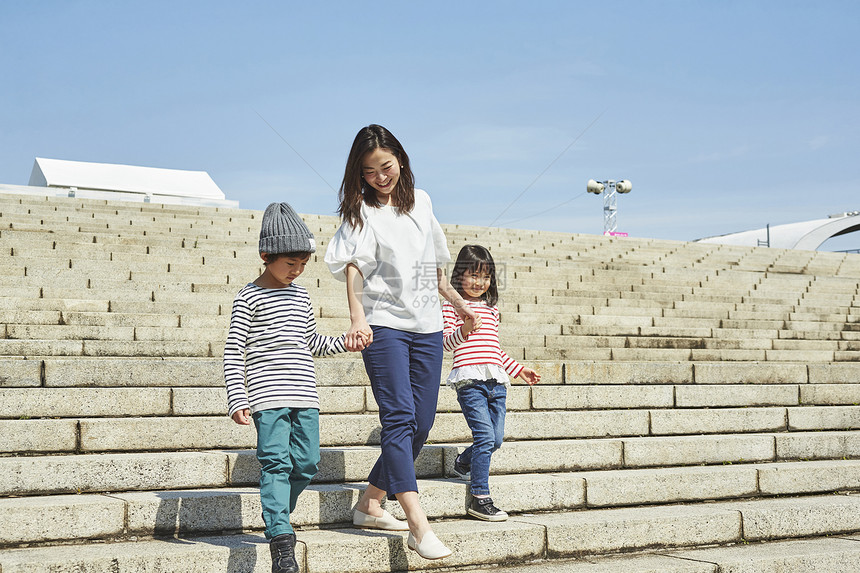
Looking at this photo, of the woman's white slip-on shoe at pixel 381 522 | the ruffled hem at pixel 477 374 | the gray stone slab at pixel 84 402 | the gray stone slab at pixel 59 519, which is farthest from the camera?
the gray stone slab at pixel 84 402

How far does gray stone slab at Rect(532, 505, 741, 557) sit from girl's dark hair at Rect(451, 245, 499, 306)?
3.62 ft

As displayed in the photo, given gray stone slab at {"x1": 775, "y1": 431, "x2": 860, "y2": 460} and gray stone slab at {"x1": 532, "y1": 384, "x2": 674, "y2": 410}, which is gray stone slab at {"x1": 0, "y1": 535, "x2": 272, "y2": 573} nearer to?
gray stone slab at {"x1": 532, "y1": 384, "x2": 674, "y2": 410}

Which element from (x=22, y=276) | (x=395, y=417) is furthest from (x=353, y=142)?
(x=22, y=276)

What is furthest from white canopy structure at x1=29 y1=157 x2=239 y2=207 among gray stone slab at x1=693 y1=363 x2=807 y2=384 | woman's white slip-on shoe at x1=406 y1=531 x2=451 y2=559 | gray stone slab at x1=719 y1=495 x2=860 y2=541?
woman's white slip-on shoe at x1=406 y1=531 x2=451 y2=559

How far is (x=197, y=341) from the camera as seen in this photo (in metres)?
5.63

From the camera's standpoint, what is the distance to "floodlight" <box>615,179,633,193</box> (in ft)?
99.5

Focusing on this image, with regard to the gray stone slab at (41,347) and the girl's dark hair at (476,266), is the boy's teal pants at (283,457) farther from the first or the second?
the gray stone slab at (41,347)

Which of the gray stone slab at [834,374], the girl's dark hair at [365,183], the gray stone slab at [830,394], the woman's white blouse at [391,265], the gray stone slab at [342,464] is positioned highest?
the girl's dark hair at [365,183]

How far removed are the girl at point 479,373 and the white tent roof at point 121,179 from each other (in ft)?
107

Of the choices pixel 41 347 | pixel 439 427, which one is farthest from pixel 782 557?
pixel 41 347

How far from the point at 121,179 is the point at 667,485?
3538 centimetres

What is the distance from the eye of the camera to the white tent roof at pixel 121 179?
34594 millimetres

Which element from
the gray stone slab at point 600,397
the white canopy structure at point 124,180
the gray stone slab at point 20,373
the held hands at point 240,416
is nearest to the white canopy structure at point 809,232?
the white canopy structure at point 124,180

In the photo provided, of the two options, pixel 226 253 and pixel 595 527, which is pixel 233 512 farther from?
pixel 226 253
